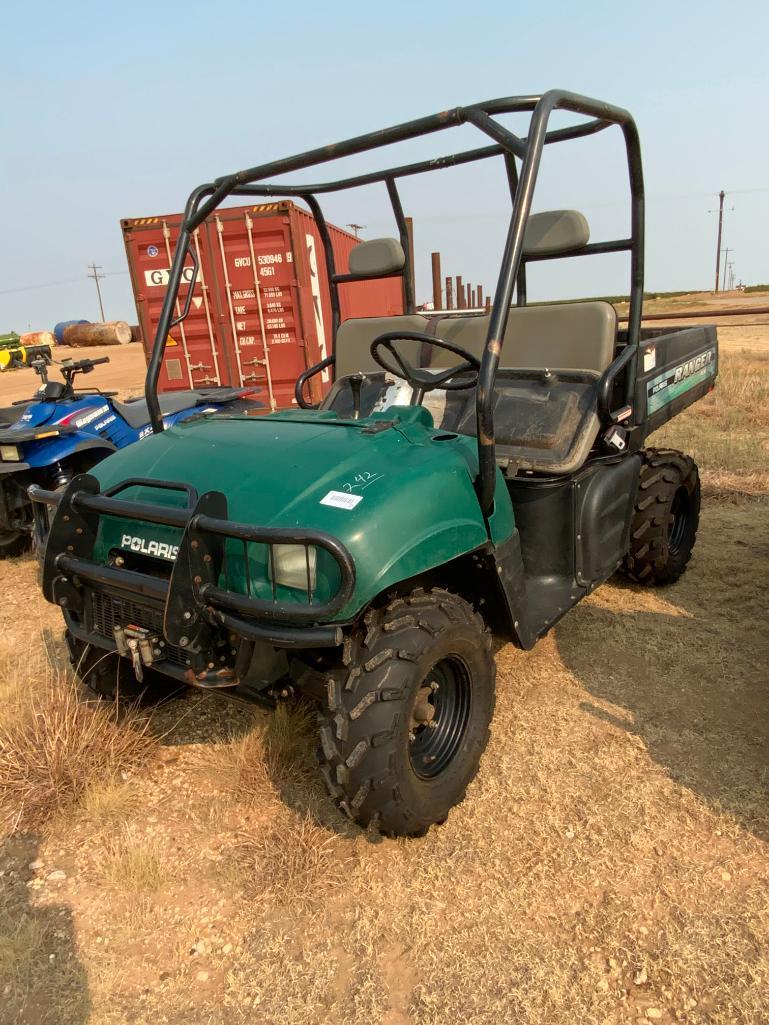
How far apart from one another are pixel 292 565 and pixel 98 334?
29.7 m

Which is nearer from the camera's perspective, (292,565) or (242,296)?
(292,565)

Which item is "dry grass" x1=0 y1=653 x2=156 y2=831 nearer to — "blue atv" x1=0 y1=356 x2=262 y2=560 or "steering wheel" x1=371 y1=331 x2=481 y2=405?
"steering wheel" x1=371 y1=331 x2=481 y2=405

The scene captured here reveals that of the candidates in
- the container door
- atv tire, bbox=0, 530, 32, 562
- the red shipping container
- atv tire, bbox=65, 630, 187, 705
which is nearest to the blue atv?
atv tire, bbox=0, 530, 32, 562

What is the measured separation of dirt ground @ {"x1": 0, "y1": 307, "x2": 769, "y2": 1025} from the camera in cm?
182

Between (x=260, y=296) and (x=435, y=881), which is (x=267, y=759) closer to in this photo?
(x=435, y=881)

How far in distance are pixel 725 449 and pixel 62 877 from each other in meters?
6.37

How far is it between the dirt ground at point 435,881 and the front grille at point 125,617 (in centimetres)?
60

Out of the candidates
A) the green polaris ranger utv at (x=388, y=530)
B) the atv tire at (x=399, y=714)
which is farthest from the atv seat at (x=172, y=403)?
the atv tire at (x=399, y=714)

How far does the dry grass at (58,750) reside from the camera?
252cm

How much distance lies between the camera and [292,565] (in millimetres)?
2051

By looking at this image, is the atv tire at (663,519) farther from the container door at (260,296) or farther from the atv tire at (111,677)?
the container door at (260,296)

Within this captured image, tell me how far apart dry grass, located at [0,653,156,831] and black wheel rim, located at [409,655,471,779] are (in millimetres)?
1073

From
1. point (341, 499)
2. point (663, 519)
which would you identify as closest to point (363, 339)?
point (663, 519)

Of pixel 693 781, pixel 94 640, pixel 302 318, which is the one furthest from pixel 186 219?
pixel 302 318
